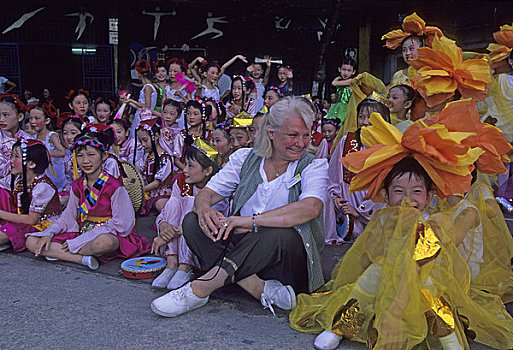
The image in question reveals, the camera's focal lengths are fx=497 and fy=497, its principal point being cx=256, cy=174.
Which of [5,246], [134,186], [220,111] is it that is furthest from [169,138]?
[5,246]

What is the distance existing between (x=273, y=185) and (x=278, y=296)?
68 cm

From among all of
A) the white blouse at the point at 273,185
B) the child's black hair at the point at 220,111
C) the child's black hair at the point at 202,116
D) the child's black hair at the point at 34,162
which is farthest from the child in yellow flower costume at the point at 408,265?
the child's black hair at the point at 220,111

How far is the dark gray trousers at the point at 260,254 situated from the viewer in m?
2.86

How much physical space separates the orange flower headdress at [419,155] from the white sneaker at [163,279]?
1.52m

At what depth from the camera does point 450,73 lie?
132 inches

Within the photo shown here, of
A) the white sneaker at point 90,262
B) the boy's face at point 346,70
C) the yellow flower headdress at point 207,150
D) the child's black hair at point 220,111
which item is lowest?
the white sneaker at point 90,262

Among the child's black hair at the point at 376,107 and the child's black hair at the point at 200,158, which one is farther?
the child's black hair at the point at 376,107

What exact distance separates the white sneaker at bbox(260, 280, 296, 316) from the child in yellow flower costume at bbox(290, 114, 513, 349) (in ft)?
0.78

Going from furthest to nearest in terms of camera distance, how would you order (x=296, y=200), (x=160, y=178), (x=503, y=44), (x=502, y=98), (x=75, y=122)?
(x=75, y=122)
(x=160, y=178)
(x=502, y=98)
(x=503, y=44)
(x=296, y=200)

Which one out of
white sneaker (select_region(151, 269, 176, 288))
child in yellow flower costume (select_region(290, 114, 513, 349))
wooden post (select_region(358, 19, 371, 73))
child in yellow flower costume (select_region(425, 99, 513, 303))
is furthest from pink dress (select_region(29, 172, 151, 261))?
wooden post (select_region(358, 19, 371, 73))

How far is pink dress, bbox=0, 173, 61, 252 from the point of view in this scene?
4230 millimetres

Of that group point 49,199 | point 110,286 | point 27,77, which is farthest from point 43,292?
point 27,77

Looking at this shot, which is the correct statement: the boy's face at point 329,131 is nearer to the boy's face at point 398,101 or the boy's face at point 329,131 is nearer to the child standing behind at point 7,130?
the boy's face at point 398,101

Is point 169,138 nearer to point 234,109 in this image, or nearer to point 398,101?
point 234,109
